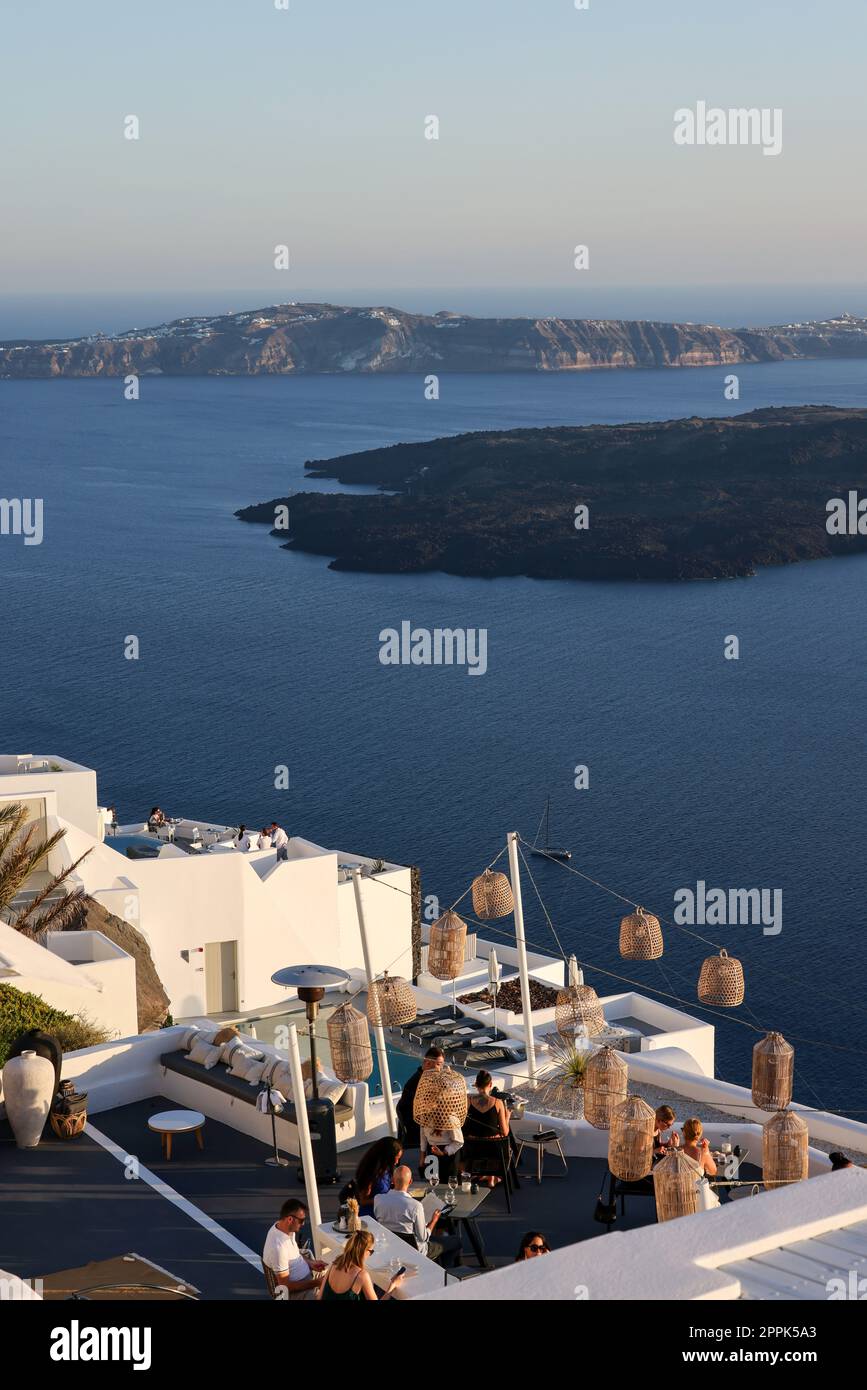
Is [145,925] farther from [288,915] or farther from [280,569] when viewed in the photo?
[280,569]

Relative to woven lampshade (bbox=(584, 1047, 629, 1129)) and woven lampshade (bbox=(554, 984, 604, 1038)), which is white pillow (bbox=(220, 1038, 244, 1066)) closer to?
woven lampshade (bbox=(584, 1047, 629, 1129))

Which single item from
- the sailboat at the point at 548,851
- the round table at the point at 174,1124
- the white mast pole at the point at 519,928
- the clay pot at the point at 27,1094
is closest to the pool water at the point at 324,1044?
the white mast pole at the point at 519,928

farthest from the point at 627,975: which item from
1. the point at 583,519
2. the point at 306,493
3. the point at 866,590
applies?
the point at 306,493

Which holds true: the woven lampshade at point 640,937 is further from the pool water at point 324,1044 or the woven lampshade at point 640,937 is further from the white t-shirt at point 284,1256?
the white t-shirt at point 284,1256

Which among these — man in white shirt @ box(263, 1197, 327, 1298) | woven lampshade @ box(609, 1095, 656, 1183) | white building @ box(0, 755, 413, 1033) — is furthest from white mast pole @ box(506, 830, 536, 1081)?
white building @ box(0, 755, 413, 1033)

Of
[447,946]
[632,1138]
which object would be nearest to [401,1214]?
[632,1138]

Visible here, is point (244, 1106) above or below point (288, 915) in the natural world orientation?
above

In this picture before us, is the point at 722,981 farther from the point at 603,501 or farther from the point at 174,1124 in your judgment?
the point at 603,501
